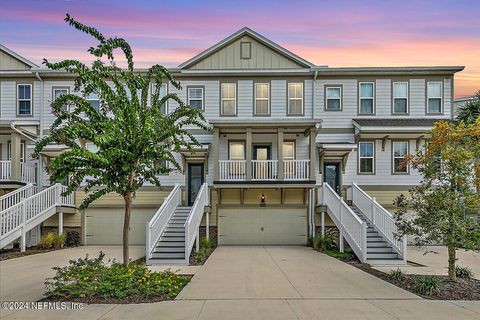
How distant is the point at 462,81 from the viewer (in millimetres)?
20188

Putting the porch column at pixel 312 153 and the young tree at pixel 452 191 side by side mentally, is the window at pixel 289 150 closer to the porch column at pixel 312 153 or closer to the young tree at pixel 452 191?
the porch column at pixel 312 153

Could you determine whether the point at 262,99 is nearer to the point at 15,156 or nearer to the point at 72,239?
the point at 72,239

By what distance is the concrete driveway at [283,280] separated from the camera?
8.96m

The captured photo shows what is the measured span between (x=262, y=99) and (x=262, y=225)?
244 inches

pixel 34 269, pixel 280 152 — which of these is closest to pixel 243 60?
pixel 280 152

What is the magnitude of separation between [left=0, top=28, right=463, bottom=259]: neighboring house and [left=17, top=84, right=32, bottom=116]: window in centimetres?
5

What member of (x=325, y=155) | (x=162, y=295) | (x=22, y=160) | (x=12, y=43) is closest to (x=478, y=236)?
(x=162, y=295)

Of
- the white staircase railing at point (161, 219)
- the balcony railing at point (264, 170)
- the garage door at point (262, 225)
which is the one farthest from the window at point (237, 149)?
the white staircase railing at point (161, 219)

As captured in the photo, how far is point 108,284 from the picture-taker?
Answer: 8.48 meters

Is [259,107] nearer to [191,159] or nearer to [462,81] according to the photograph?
[191,159]

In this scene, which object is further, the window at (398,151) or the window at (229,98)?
the window at (229,98)

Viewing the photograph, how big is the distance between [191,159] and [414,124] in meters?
10.8

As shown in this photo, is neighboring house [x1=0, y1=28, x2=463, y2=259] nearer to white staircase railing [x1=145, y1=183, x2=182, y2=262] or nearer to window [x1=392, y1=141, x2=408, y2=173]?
window [x1=392, y1=141, x2=408, y2=173]

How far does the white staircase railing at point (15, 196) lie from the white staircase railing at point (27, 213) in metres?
0.82
